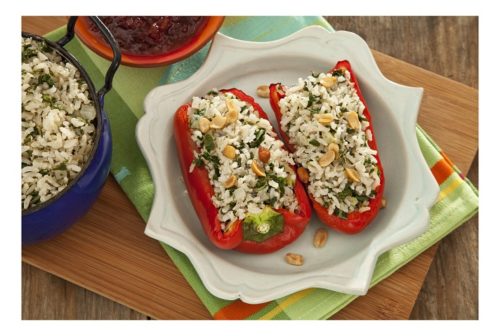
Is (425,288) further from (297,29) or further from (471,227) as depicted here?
(297,29)

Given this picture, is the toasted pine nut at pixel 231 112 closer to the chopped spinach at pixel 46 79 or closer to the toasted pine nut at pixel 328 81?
the toasted pine nut at pixel 328 81

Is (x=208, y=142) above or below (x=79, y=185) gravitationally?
below

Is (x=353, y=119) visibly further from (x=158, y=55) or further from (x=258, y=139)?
(x=158, y=55)

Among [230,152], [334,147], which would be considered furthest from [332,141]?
[230,152]

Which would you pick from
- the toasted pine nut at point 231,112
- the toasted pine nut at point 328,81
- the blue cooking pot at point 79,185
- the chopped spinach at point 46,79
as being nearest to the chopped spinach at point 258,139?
the toasted pine nut at point 231,112

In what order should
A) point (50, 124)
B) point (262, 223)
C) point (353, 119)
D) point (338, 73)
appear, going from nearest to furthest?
point (50, 124) → point (262, 223) → point (353, 119) → point (338, 73)

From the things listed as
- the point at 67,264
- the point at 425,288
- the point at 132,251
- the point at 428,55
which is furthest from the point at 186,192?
the point at 428,55

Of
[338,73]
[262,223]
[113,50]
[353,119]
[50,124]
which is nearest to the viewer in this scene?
[50,124]
